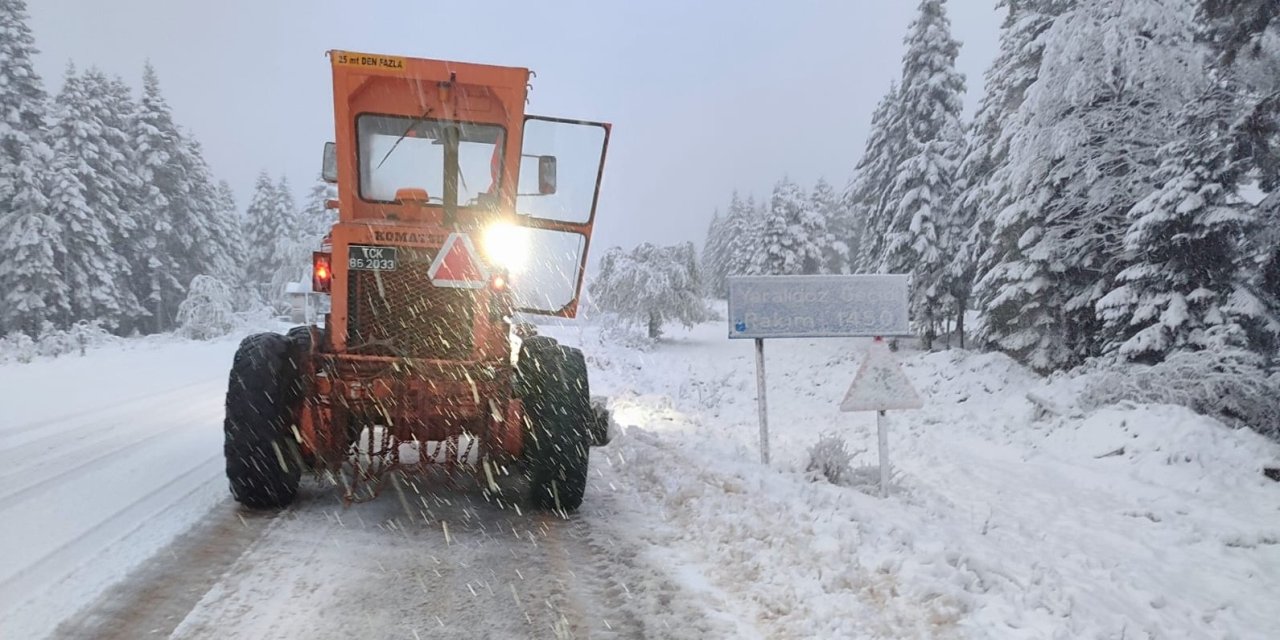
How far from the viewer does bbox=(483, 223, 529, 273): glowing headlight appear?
5.49 meters

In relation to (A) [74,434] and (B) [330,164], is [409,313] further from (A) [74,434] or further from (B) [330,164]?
(A) [74,434]

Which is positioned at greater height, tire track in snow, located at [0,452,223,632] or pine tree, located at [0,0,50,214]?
pine tree, located at [0,0,50,214]

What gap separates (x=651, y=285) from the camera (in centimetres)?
3195

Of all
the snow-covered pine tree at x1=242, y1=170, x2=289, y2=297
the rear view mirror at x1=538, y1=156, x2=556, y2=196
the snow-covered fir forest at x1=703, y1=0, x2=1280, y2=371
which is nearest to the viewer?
the rear view mirror at x1=538, y1=156, x2=556, y2=196

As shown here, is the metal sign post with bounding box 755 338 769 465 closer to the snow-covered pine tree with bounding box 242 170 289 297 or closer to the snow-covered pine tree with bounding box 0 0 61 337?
the snow-covered pine tree with bounding box 0 0 61 337

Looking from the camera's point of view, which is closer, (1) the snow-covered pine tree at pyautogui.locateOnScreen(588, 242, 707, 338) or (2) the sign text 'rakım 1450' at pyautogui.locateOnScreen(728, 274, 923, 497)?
(2) the sign text 'rakım 1450' at pyautogui.locateOnScreen(728, 274, 923, 497)

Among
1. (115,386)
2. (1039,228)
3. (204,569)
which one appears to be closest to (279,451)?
(204,569)

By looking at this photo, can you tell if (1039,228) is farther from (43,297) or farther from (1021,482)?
(43,297)

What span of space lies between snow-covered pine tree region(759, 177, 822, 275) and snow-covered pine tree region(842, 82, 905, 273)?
6.19 meters

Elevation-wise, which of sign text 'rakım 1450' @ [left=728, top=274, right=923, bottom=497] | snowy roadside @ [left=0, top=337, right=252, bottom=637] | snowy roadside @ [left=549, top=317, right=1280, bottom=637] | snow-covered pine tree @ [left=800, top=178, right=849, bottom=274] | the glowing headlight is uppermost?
snow-covered pine tree @ [left=800, top=178, right=849, bottom=274]

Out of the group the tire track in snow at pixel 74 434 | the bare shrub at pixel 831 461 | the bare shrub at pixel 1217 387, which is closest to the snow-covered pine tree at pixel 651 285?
the bare shrub at pixel 1217 387

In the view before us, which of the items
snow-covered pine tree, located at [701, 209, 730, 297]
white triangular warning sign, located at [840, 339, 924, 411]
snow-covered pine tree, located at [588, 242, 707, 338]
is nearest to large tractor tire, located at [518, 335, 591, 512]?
white triangular warning sign, located at [840, 339, 924, 411]

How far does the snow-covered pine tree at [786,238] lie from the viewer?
37156 millimetres

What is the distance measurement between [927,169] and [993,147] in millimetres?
5278
